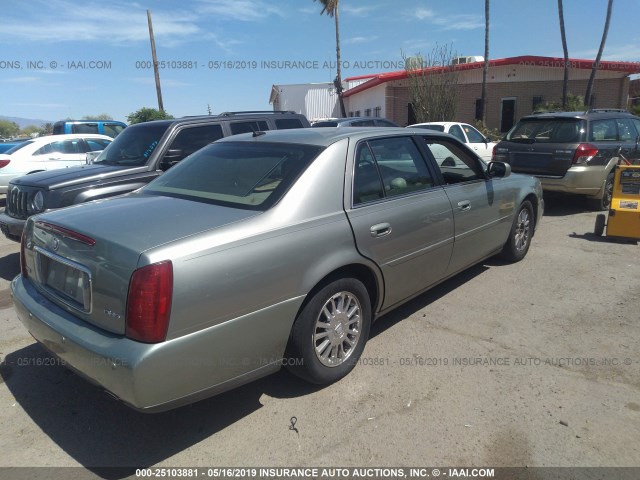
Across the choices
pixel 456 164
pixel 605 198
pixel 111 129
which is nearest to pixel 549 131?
pixel 605 198

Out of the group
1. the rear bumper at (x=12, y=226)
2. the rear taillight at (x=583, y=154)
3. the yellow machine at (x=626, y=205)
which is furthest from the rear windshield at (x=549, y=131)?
the rear bumper at (x=12, y=226)

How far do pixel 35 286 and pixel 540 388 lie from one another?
3373 mm

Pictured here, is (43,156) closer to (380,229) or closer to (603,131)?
(380,229)

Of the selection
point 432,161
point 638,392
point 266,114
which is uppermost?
point 266,114

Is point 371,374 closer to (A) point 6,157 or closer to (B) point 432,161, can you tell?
(B) point 432,161

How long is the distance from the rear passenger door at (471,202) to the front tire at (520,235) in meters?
0.22

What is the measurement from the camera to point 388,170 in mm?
3773

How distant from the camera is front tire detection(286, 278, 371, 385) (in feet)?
9.76

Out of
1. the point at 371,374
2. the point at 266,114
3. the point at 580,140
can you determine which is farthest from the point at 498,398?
the point at 580,140

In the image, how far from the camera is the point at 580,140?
807 cm

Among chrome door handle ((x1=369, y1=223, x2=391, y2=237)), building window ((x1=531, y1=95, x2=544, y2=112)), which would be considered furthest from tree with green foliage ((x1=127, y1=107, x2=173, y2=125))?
chrome door handle ((x1=369, y1=223, x2=391, y2=237))

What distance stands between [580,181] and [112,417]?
25.6 feet

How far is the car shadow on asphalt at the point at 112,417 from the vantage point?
2.68 meters

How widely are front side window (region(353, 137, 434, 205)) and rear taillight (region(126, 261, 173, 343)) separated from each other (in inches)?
58.7
